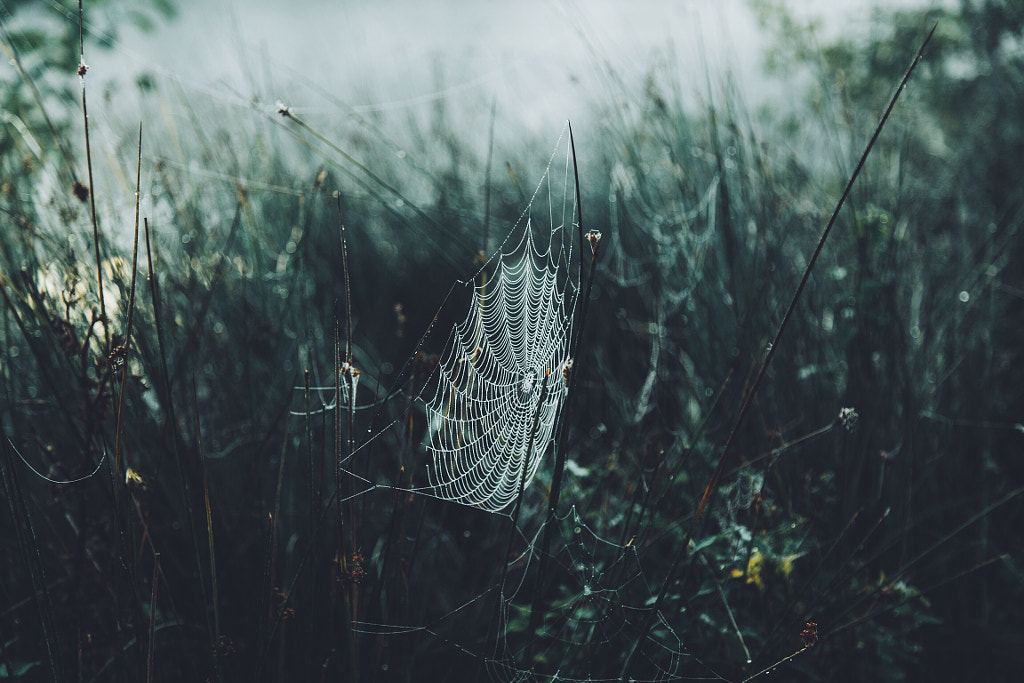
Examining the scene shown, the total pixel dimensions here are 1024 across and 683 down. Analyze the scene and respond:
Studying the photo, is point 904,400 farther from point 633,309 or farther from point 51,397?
point 51,397

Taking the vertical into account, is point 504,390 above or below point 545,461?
above

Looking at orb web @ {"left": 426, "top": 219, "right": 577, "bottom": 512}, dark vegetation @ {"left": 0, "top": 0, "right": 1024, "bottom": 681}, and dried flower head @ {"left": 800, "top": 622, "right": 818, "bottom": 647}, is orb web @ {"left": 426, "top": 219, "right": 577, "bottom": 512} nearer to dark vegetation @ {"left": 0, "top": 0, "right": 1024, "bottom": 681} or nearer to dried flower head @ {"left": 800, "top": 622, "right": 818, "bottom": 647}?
dark vegetation @ {"left": 0, "top": 0, "right": 1024, "bottom": 681}

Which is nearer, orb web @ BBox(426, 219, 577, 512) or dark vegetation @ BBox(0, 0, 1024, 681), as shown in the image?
dark vegetation @ BBox(0, 0, 1024, 681)

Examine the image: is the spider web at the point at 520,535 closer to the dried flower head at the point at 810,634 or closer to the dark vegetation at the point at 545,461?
the dark vegetation at the point at 545,461

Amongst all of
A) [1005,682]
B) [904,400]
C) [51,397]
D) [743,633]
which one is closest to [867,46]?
[904,400]

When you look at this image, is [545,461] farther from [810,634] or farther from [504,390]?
[810,634]

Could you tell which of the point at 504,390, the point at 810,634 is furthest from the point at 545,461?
the point at 810,634

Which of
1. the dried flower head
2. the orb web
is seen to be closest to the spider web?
the orb web

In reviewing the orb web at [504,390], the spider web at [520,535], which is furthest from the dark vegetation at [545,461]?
the orb web at [504,390]
